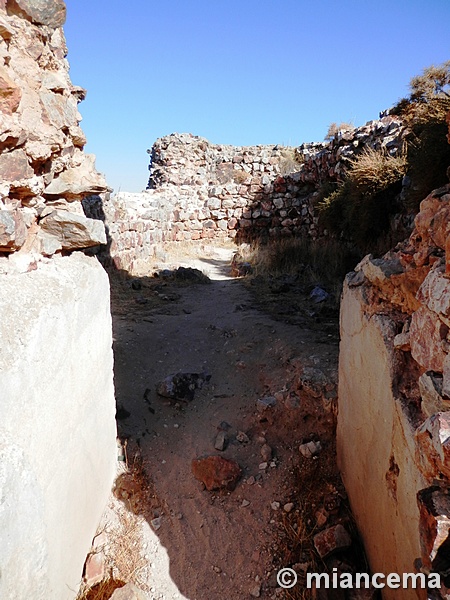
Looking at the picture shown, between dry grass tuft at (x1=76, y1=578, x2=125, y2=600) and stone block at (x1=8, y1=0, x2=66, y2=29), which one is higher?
stone block at (x1=8, y1=0, x2=66, y2=29)

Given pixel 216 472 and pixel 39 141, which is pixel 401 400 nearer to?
pixel 216 472

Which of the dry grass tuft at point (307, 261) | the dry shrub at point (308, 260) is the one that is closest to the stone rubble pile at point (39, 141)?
the dry grass tuft at point (307, 261)

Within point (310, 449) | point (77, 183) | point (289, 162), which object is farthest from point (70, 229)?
point (289, 162)

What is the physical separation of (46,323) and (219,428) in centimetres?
208

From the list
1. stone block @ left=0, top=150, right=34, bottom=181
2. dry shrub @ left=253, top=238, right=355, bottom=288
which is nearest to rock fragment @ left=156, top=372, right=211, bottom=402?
stone block @ left=0, top=150, right=34, bottom=181

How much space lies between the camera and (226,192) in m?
11.2

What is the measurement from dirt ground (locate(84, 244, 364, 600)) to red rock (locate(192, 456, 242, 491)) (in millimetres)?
49

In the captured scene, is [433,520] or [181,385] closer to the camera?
[433,520]

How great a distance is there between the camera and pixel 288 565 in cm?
246

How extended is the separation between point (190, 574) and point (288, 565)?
1.85 feet

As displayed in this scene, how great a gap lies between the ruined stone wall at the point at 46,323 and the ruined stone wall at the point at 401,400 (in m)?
1.34

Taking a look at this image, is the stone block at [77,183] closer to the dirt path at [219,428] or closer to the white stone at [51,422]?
the white stone at [51,422]

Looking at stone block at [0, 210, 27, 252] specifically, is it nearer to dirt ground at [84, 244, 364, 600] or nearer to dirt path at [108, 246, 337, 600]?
dirt ground at [84, 244, 364, 600]

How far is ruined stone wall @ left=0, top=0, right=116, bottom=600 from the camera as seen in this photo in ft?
5.02
